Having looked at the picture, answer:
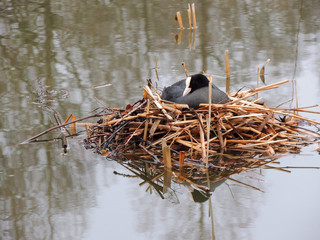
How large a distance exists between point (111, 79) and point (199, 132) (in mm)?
2192

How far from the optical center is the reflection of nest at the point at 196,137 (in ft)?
11.6

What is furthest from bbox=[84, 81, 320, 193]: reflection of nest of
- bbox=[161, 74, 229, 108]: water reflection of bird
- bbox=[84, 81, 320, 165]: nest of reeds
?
bbox=[161, 74, 229, 108]: water reflection of bird

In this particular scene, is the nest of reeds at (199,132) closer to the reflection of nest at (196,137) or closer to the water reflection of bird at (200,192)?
the reflection of nest at (196,137)

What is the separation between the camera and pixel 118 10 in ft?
29.8

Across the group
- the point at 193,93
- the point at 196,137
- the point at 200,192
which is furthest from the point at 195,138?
the point at 200,192

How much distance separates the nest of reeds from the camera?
3.69 metres

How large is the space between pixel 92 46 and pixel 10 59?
1130 mm

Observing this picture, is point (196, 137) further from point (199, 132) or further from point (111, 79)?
point (111, 79)

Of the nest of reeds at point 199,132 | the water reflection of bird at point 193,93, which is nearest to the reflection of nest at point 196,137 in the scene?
the nest of reeds at point 199,132

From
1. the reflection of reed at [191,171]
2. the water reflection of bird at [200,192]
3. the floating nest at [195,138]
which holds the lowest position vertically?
the water reflection of bird at [200,192]

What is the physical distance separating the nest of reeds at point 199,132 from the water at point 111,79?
188 millimetres

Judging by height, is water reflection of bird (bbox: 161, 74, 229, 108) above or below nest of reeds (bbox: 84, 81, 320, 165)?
above

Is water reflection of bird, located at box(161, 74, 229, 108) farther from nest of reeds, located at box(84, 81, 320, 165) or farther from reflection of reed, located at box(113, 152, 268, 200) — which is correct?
reflection of reed, located at box(113, 152, 268, 200)

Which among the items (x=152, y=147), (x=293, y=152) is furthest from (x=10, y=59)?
(x=293, y=152)
